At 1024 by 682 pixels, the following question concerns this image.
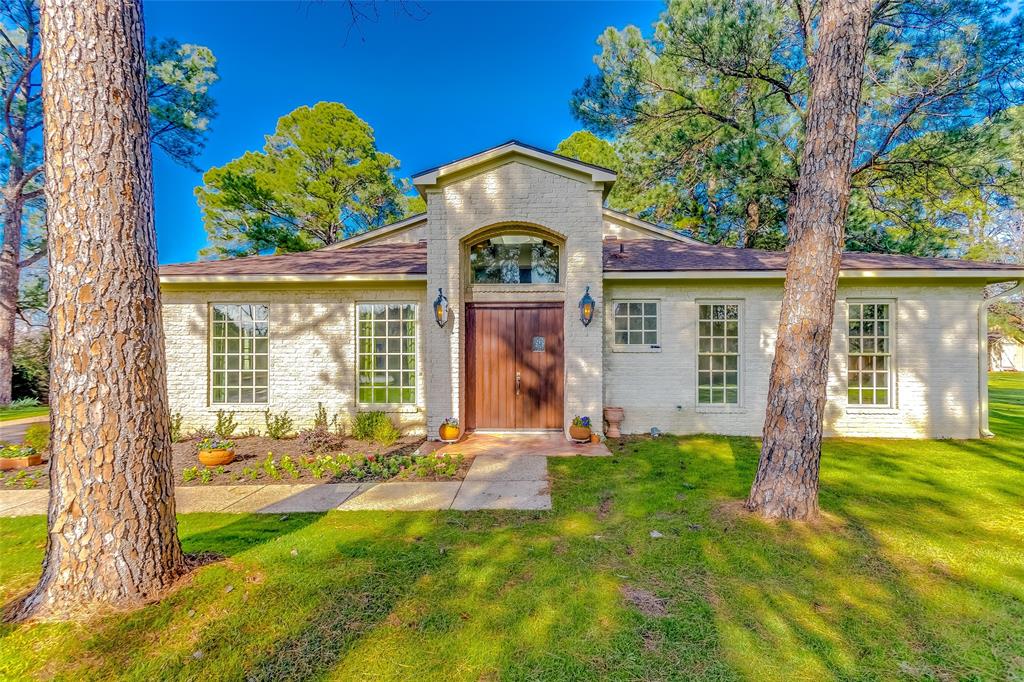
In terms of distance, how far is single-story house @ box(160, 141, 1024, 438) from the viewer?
7004mm

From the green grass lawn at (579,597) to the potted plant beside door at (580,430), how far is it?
6.99ft

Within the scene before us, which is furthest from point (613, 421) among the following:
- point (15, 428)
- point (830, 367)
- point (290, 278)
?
point (15, 428)

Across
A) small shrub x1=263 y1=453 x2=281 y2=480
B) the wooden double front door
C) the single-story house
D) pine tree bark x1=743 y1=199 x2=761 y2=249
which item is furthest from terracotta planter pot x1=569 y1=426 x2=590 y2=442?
pine tree bark x1=743 y1=199 x2=761 y2=249

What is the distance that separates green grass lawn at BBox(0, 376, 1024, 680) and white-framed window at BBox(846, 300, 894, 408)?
339 centimetres

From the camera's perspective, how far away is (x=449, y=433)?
22.7 ft

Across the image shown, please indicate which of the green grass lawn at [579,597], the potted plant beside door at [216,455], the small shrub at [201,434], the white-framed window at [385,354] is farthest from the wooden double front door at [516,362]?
the small shrub at [201,434]

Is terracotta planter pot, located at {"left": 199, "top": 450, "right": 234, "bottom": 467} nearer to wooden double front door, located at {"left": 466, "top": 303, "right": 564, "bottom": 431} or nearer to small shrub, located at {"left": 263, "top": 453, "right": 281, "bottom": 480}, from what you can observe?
small shrub, located at {"left": 263, "top": 453, "right": 281, "bottom": 480}

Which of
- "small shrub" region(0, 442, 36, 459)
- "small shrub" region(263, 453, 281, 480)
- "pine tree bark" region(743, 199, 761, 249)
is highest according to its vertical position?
"pine tree bark" region(743, 199, 761, 249)

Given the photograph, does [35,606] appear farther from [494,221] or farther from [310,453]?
[494,221]

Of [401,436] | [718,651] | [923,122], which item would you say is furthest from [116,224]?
[923,122]

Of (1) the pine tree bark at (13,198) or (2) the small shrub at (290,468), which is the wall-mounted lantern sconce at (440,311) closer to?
(2) the small shrub at (290,468)

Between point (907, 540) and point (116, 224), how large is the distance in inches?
267

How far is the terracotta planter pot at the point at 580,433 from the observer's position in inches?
268

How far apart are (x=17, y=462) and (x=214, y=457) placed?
298 cm
